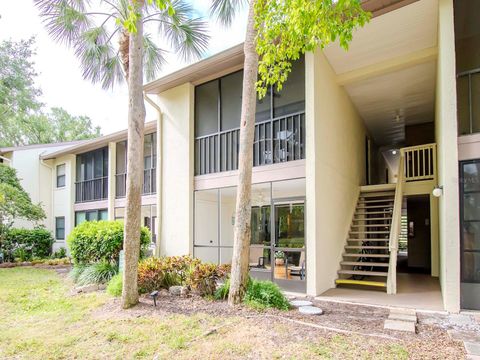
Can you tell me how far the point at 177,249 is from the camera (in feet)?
33.0

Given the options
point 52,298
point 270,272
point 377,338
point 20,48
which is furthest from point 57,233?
point 377,338

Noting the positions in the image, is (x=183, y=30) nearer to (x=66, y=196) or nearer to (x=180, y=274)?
(x=180, y=274)

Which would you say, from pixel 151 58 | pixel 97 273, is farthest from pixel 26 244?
pixel 151 58

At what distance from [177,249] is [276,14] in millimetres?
7114

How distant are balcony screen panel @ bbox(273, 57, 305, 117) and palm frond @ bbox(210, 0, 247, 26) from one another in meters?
1.88

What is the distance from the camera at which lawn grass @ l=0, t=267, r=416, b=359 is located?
4.23m

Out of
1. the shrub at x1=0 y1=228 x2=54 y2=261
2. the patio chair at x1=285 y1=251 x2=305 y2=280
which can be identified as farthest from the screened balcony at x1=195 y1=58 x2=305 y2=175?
the shrub at x1=0 y1=228 x2=54 y2=261

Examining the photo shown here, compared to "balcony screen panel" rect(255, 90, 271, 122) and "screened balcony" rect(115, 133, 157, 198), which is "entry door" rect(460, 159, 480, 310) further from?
"screened balcony" rect(115, 133, 157, 198)

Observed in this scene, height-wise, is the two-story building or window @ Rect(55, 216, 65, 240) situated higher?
the two-story building

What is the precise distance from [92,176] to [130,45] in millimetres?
10913

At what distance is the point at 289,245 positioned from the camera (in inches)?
307

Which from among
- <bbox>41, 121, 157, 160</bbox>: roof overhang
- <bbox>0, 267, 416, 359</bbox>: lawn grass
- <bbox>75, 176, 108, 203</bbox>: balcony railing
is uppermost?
<bbox>41, 121, 157, 160</bbox>: roof overhang

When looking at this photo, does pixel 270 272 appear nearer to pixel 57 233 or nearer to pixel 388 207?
pixel 388 207

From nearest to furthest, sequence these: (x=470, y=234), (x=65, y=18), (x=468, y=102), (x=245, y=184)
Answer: (x=470, y=234) < (x=245, y=184) < (x=468, y=102) < (x=65, y=18)
